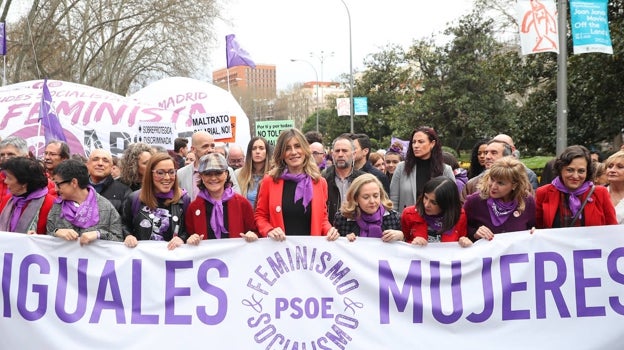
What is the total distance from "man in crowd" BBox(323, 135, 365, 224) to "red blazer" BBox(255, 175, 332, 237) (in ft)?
2.02

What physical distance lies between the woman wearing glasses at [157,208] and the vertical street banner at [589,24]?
751 centimetres

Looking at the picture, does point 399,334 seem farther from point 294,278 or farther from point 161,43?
point 161,43

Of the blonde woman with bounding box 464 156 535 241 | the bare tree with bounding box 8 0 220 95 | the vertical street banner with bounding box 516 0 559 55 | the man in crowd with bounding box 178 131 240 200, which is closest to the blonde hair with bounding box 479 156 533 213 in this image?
the blonde woman with bounding box 464 156 535 241

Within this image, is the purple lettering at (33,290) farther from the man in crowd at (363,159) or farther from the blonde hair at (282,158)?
the man in crowd at (363,159)

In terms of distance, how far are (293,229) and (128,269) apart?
1126mm

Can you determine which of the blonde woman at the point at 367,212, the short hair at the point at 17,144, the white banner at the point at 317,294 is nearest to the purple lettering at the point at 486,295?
the white banner at the point at 317,294

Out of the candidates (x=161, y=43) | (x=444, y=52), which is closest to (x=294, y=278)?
(x=444, y=52)

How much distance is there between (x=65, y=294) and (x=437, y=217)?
2.51m

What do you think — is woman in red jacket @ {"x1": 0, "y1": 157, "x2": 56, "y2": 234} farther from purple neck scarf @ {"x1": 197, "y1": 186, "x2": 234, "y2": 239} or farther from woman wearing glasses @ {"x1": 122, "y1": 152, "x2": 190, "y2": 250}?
purple neck scarf @ {"x1": 197, "y1": 186, "x2": 234, "y2": 239}

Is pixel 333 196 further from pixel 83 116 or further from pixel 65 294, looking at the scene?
pixel 83 116

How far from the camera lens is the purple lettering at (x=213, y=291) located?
4250 mm

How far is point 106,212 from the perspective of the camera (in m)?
4.35

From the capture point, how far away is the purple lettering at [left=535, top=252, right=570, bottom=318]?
4258 millimetres

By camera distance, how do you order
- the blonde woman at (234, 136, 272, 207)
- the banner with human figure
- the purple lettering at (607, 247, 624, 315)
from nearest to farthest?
the purple lettering at (607, 247, 624, 315) → the blonde woman at (234, 136, 272, 207) → the banner with human figure
